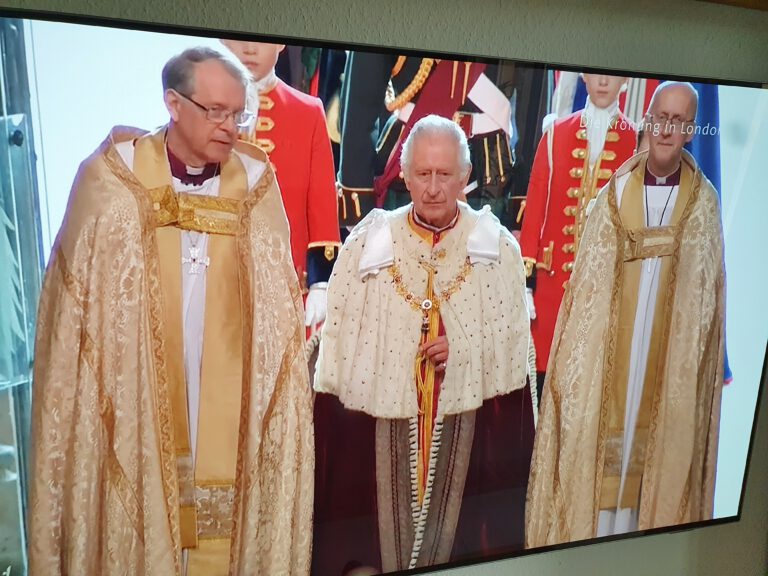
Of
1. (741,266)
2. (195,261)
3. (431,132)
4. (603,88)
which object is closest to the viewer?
(195,261)

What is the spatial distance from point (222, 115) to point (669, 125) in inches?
37.3

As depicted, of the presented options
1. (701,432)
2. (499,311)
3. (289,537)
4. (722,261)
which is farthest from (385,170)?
(701,432)

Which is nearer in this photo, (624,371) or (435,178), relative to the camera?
(435,178)

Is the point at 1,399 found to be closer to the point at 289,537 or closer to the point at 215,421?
the point at 215,421

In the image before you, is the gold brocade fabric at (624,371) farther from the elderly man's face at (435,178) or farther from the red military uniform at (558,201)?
the elderly man's face at (435,178)

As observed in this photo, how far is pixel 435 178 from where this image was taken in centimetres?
135

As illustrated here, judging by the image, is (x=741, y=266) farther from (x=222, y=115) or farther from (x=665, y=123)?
(x=222, y=115)

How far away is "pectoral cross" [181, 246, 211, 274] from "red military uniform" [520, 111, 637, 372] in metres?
0.63

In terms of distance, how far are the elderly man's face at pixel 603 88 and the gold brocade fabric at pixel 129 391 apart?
26.6 inches

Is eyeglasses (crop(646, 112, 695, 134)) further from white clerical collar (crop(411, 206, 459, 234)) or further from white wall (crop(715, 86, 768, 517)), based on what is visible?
white clerical collar (crop(411, 206, 459, 234))

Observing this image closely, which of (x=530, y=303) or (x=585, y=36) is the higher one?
(x=585, y=36)

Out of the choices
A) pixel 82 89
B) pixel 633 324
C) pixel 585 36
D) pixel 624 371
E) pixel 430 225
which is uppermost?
pixel 585 36

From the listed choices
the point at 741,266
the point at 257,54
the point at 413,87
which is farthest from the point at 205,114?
the point at 741,266

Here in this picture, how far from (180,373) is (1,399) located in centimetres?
28
